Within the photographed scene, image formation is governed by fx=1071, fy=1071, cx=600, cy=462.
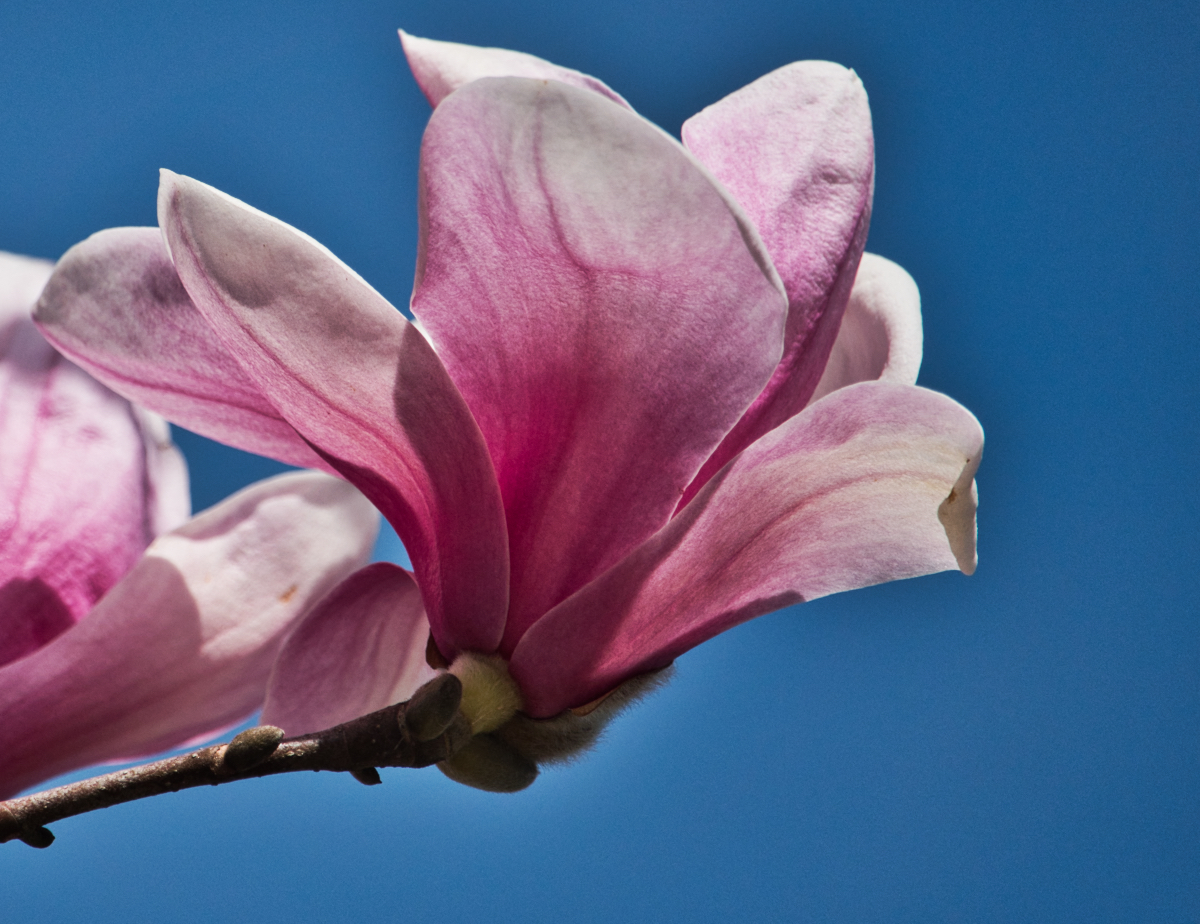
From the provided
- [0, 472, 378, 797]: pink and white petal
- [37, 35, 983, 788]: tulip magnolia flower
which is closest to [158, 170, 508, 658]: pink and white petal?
[37, 35, 983, 788]: tulip magnolia flower

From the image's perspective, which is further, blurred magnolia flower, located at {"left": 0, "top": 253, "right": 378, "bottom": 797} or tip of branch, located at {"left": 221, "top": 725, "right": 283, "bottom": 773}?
blurred magnolia flower, located at {"left": 0, "top": 253, "right": 378, "bottom": 797}

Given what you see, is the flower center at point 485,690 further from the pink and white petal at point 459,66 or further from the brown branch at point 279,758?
the pink and white petal at point 459,66

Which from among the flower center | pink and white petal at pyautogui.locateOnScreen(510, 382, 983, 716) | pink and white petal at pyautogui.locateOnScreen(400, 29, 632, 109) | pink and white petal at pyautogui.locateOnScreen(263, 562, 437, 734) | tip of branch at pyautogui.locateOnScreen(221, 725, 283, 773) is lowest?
pink and white petal at pyautogui.locateOnScreen(263, 562, 437, 734)

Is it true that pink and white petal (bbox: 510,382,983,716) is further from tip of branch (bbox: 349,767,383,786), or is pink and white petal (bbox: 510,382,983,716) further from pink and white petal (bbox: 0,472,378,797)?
pink and white petal (bbox: 0,472,378,797)

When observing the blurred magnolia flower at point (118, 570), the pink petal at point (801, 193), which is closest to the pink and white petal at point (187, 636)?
the blurred magnolia flower at point (118, 570)

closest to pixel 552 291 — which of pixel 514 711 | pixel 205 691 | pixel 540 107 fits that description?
pixel 540 107

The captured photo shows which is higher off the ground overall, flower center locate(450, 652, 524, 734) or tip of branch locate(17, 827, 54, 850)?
flower center locate(450, 652, 524, 734)
